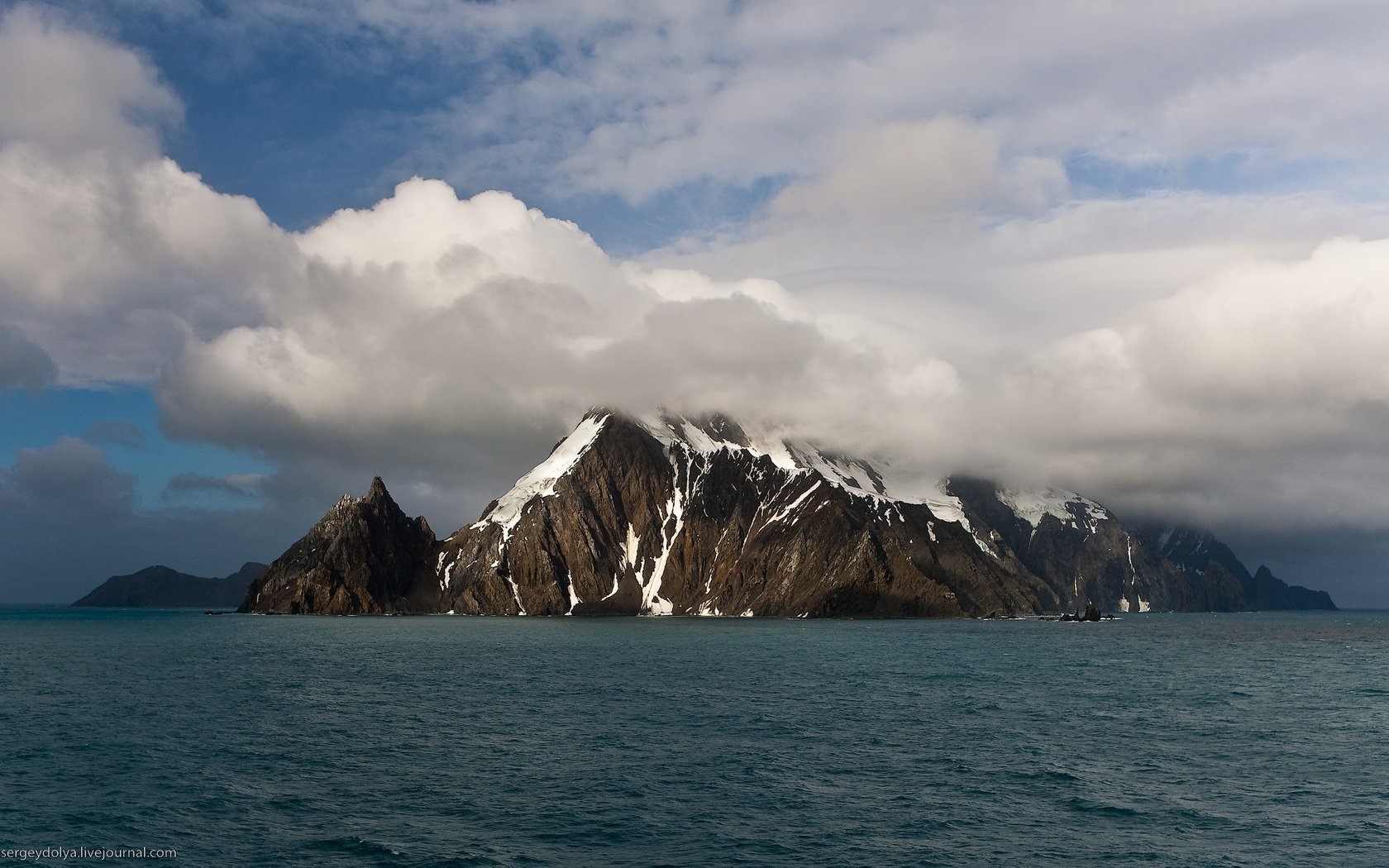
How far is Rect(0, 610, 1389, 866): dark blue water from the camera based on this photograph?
49.0 metres

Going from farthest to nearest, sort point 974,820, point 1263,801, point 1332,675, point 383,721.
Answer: point 1332,675
point 383,721
point 1263,801
point 974,820

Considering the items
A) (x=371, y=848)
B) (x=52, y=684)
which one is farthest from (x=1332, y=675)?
(x=52, y=684)

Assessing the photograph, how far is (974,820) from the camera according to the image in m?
53.4

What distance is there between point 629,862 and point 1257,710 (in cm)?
7822

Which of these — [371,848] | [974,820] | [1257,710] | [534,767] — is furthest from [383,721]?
[1257,710]

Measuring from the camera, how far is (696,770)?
66000 mm

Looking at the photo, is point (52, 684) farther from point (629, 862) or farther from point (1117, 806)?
point (1117, 806)

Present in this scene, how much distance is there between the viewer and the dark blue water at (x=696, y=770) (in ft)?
161

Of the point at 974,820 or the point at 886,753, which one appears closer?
the point at 974,820

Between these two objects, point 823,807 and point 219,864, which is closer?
point 219,864

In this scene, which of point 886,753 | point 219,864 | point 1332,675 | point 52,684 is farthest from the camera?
point 1332,675

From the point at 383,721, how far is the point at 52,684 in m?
58.6

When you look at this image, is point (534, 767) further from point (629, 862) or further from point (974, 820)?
point (974, 820)

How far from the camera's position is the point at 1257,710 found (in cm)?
9675
